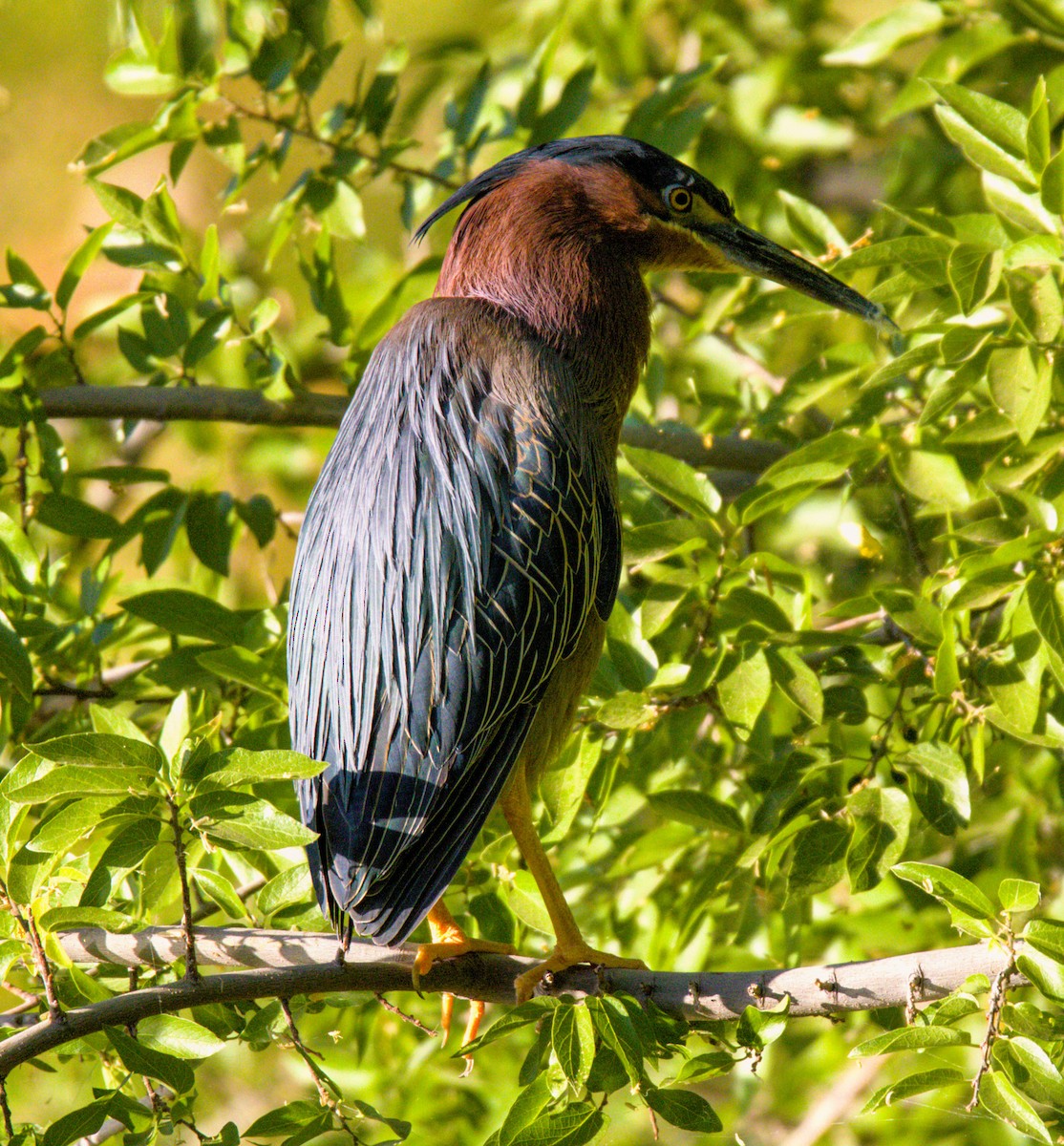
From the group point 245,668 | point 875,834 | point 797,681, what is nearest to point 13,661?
point 245,668

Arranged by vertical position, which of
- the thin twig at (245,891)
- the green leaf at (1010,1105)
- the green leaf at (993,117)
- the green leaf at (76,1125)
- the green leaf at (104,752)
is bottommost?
the thin twig at (245,891)

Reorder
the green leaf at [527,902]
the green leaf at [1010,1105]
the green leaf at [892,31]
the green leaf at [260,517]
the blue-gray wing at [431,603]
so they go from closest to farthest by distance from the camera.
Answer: the green leaf at [1010,1105], the blue-gray wing at [431,603], the green leaf at [527,902], the green leaf at [260,517], the green leaf at [892,31]

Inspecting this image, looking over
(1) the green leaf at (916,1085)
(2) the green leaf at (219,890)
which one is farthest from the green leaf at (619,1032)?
(2) the green leaf at (219,890)

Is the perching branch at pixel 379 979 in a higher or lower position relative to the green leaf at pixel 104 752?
lower

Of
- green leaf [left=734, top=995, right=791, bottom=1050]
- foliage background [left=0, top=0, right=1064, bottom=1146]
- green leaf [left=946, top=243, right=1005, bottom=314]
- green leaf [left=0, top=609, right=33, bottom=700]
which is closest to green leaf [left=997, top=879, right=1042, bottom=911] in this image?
foliage background [left=0, top=0, right=1064, bottom=1146]

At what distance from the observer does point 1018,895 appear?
1.35m

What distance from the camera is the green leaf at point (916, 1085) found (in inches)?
52.9

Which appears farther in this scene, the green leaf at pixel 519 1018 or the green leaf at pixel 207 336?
the green leaf at pixel 207 336

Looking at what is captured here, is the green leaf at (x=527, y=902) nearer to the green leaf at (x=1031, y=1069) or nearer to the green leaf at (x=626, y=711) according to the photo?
the green leaf at (x=626, y=711)

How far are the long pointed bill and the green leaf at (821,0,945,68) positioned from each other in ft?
1.61

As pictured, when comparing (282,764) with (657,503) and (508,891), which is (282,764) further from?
(657,503)

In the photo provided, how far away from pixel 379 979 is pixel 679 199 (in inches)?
56.4

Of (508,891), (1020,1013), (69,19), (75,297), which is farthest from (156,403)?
(69,19)

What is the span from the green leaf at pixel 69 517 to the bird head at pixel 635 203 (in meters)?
0.75
